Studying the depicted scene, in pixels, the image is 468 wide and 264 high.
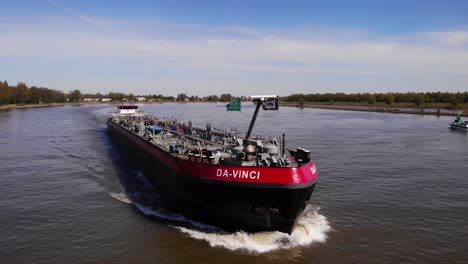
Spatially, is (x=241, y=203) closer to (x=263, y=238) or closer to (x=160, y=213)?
(x=263, y=238)

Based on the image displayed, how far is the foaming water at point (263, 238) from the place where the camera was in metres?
15.6

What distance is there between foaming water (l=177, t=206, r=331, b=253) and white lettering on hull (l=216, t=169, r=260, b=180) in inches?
107

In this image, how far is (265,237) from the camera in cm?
1599

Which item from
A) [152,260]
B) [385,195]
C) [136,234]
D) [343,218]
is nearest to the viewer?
[152,260]

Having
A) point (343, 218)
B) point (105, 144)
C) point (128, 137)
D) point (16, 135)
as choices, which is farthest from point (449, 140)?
point (16, 135)

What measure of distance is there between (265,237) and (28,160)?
27117 mm

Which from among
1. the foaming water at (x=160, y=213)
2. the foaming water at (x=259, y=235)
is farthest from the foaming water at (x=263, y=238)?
the foaming water at (x=160, y=213)

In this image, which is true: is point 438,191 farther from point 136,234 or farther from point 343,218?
point 136,234

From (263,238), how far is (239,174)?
305 centimetres

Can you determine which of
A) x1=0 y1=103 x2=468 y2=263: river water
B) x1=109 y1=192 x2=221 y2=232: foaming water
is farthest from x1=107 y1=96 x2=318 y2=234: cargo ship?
x1=0 y1=103 x2=468 y2=263: river water

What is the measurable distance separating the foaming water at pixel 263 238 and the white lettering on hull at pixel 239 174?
107 inches

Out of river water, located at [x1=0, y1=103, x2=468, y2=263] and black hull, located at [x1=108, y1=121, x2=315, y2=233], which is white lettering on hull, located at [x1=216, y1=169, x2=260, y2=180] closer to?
black hull, located at [x1=108, y1=121, x2=315, y2=233]

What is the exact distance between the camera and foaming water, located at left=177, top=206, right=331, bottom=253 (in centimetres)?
1559

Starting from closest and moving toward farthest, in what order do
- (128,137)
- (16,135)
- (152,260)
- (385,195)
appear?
(152,260) → (385,195) → (128,137) → (16,135)
